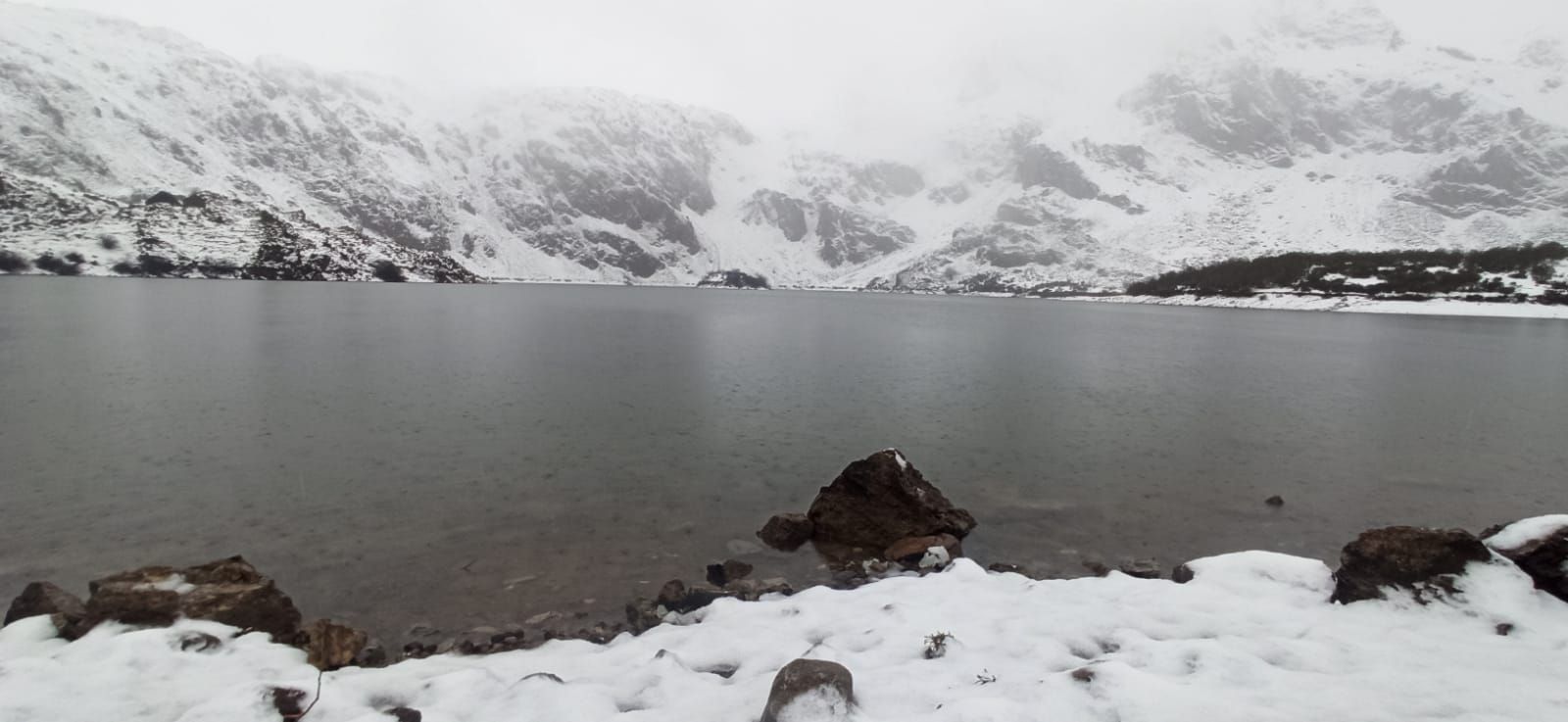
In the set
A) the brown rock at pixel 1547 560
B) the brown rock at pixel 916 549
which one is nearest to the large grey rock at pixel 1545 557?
the brown rock at pixel 1547 560

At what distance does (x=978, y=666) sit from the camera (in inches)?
318

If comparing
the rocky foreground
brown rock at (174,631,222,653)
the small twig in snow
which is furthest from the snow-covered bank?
brown rock at (174,631,222,653)

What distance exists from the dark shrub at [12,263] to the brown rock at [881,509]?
251020 millimetres

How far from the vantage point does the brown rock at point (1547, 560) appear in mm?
8578

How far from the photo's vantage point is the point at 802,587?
13422 mm

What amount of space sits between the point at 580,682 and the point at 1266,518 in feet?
58.4

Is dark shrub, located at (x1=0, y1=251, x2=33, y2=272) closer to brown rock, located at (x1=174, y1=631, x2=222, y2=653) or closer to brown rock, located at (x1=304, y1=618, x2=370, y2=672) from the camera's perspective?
brown rock, located at (x1=304, y1=618, x2=370, y2=672)

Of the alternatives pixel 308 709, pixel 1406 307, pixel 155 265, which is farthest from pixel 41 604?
pixel 155 265

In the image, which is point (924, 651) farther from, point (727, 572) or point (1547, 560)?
point (1547, 560)

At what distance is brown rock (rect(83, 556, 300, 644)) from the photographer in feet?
28.8

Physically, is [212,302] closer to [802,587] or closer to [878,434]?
[878,434]

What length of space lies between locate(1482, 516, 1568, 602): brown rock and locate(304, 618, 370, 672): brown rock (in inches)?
616

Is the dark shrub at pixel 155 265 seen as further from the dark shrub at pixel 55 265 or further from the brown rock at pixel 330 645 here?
the brown rock at pixel 330 645

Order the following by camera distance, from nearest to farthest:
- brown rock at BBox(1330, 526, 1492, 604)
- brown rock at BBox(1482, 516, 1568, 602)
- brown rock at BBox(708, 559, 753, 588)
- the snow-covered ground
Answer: the snow-covered ground < brown rock at BBox(1482, 516, 1568, 602) < brown rock at BBox(1330, 526, 1492, 604) < brown rock at BBox(708, 559, 753, 588)
